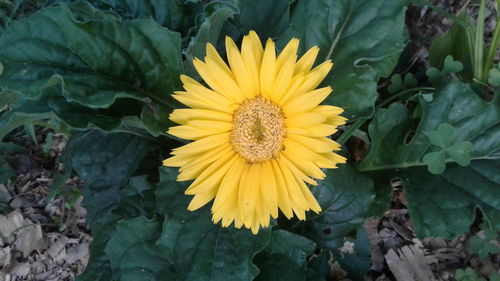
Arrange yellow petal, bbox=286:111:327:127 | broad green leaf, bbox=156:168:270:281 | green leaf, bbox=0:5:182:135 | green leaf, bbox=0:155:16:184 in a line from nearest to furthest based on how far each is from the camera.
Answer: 1. yellow petal, bbox=286:111:327:127
2. green leaf, bbox=0:5:182:135
3. broad green leaf, bbox=156:168:270:281
4. green leaf, bbox=0:155:16:184

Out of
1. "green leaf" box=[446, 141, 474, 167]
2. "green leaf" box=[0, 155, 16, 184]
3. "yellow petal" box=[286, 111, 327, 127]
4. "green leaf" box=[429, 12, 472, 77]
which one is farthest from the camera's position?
"green leaf" box=[0, 155, 16, 184]

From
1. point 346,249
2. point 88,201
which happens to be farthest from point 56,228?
point 346,249

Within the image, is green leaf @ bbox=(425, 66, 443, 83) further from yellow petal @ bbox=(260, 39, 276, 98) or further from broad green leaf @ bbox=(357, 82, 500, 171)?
yellow petal @ bbox=(260, 39, 276, 98)

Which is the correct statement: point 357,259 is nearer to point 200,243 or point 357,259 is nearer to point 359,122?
point 359,122

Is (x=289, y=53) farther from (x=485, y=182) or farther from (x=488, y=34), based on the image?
(x=488, y=34)

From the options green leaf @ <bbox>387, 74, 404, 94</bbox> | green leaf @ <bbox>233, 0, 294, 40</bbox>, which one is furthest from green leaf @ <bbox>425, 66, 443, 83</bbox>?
green leaf @ <bbox>233, 0, 294, 40</bbox>

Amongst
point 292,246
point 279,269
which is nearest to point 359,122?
point 292,246
